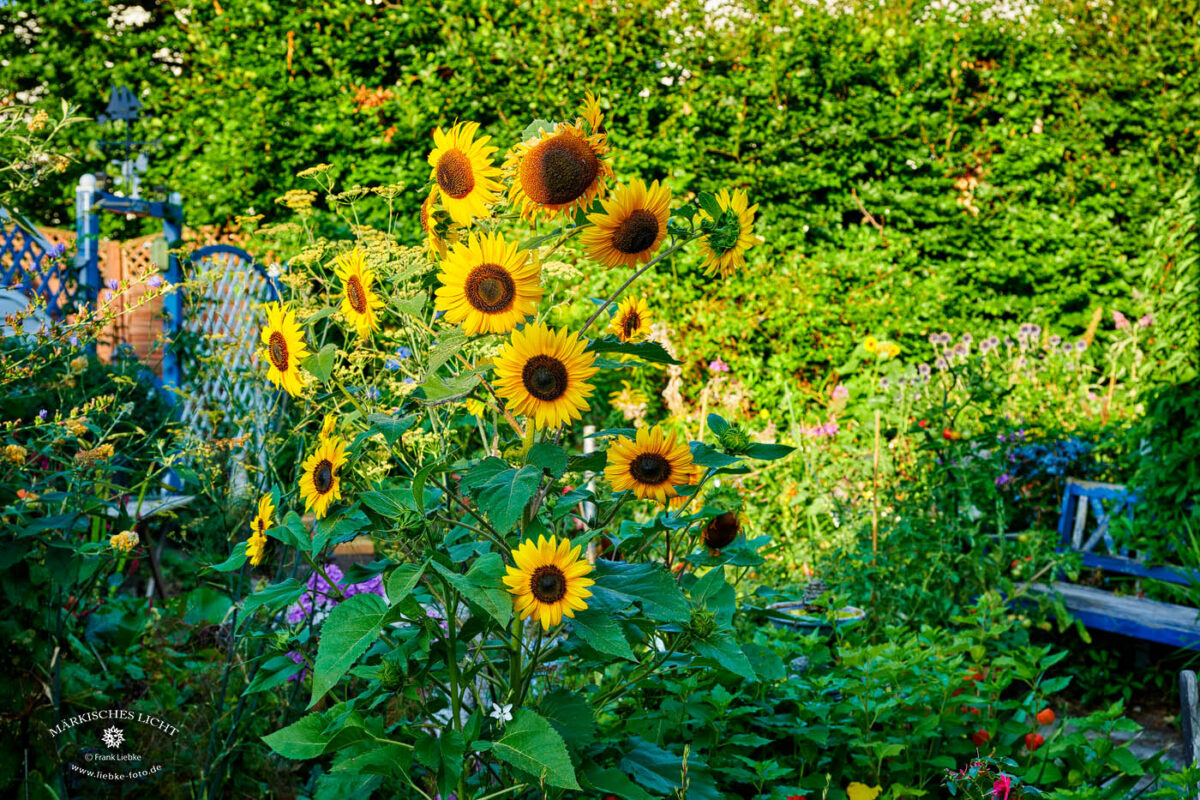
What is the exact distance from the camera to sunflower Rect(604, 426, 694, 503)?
1439 millimetres

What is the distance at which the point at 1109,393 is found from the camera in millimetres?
5559

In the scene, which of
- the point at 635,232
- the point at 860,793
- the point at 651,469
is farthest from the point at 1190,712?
the point at 635,232

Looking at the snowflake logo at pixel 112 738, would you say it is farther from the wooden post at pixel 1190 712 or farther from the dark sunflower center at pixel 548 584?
the wooden post at pixel 1190 712

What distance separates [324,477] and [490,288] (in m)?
0.38

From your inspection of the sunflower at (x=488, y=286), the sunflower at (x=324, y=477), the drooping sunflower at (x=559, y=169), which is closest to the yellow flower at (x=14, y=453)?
the sunflower at (x=324, y=477)

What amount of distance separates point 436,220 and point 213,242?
5765 millimetres

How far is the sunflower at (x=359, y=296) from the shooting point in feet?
4.68

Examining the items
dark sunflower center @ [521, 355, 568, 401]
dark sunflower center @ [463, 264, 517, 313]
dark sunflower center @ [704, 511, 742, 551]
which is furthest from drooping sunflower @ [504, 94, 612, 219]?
dark sunflower center @ [704, 511, 742, 551]

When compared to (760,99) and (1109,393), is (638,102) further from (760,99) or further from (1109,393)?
(1109,393)

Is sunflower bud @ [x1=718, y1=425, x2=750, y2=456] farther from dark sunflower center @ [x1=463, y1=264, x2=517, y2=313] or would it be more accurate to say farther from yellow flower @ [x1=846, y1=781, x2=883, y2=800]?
yellow flower @ [x1=846, y1=781, x2=883, y2=800]

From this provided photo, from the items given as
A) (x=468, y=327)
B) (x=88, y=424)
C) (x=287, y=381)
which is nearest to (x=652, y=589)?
(x=468, y=327)

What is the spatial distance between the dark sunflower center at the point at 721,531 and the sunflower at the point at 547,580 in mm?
398

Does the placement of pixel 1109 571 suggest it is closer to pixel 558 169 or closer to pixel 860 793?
pixel 860 793

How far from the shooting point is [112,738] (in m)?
2.11
